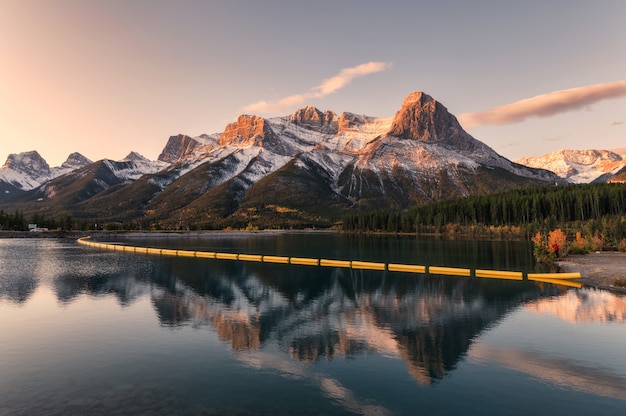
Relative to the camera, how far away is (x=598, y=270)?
78.5m

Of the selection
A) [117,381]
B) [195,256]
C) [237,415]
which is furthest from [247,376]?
[195,256]

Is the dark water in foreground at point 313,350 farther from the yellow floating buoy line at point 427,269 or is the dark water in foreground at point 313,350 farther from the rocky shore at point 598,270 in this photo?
the yellow floating buoy line at point 427,269

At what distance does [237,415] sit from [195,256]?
374 ft

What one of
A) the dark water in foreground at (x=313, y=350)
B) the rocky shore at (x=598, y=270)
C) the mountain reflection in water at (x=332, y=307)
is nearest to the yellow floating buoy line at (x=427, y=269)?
the rocky shore at (x=598, y=270)

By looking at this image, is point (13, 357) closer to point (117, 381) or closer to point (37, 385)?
point (37, 385)

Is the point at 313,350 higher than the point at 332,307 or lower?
lower

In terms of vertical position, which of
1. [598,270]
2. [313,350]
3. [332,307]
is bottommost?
[313,350]

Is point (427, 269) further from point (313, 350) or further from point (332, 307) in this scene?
point (313, 350)

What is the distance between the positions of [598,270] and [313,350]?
71.6 meters

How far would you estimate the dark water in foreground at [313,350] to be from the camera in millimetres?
25188

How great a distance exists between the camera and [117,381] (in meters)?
28.3

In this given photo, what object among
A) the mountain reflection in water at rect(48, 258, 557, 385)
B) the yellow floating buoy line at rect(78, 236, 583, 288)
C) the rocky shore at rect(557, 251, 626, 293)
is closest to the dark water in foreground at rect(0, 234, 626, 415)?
the mountain reflection in water at rect(48, 258, 557, 385)

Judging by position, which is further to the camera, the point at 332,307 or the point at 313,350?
the point at 332,307

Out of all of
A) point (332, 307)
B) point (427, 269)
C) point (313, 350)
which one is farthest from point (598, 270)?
point (313, 350)
